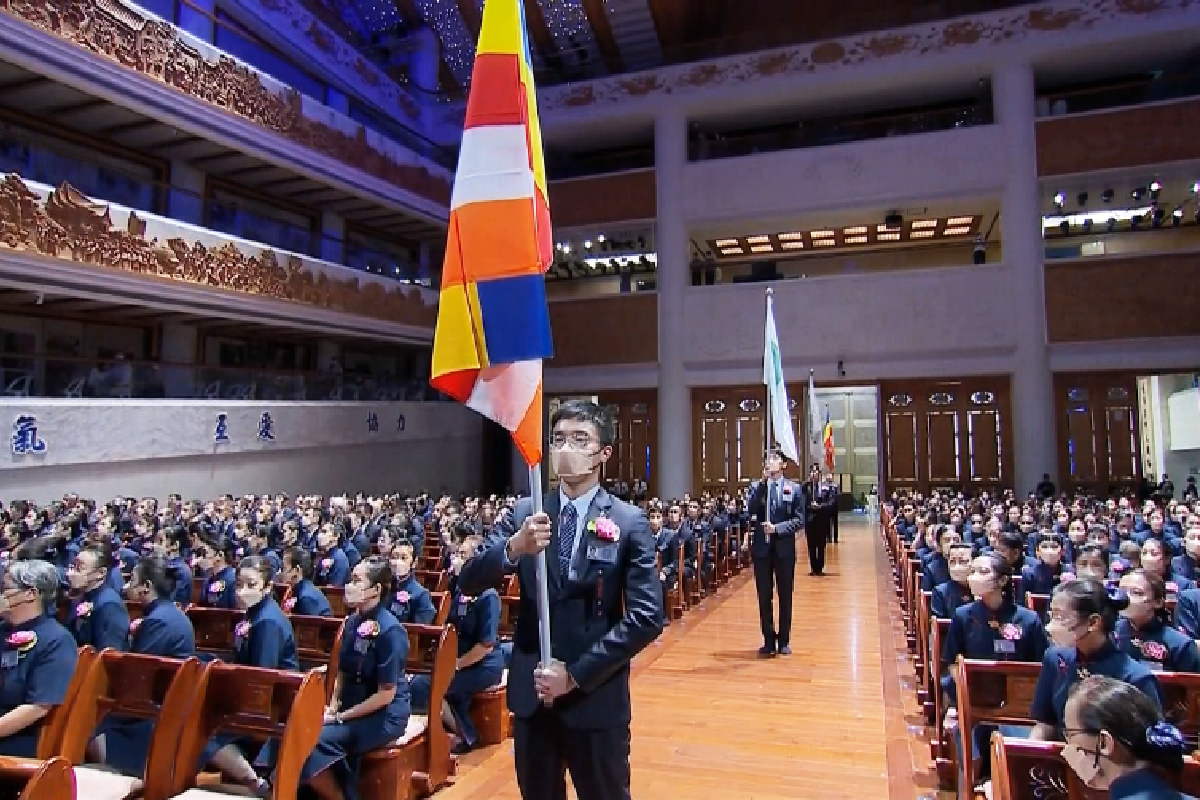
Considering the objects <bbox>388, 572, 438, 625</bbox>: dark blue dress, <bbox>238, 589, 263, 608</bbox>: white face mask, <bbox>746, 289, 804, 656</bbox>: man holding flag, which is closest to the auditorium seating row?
<bbox>746, 289, 804, 656</bbox>: man holding flag

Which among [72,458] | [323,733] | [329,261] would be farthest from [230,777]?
[329,261]

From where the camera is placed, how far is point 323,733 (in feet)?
11.5

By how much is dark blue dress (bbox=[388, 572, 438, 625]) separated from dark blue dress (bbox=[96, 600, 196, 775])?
1.17 metres

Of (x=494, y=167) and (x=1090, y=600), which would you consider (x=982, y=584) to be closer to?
(x=1090, y=600)

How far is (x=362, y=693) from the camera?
3721 mm

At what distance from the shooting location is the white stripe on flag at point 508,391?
8.18 feet

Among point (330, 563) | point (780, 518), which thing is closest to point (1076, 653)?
point (780, 518)

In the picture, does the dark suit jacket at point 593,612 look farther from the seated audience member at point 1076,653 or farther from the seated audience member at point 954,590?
the seated audience member at point 954,590

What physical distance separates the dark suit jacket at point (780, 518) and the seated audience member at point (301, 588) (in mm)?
3405

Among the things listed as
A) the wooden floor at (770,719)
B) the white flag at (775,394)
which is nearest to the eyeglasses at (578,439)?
the wooden floor at (770,719)

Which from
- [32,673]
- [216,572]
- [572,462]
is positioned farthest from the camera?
[216,572]

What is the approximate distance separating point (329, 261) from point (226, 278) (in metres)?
3.42

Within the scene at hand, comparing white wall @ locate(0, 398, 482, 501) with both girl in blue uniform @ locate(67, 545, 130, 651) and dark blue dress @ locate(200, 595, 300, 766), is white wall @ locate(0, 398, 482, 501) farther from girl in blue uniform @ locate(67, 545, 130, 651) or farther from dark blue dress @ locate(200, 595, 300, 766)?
dark blue dress @ locate(200, 595, 300, 766)

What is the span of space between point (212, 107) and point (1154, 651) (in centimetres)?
1415
